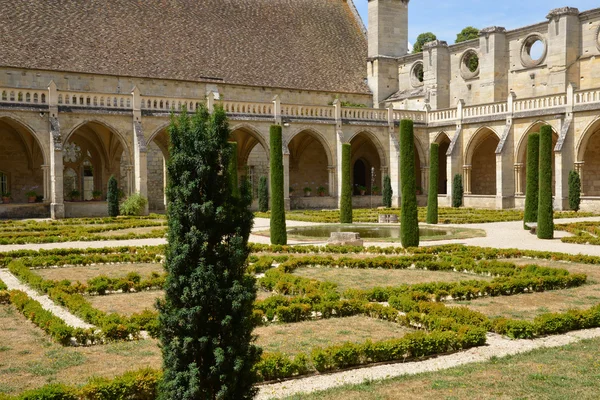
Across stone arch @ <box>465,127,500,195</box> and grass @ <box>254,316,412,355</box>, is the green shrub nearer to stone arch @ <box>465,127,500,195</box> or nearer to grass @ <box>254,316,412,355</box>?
stone arch @ <box>465,127,500,195</box>

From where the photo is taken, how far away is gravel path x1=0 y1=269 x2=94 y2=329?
9781mm

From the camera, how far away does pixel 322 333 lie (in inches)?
355

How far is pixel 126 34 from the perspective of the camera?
36.6 meters

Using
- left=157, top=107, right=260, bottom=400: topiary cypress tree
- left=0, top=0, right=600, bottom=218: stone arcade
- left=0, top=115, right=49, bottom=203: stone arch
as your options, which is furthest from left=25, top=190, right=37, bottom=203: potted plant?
left=157, top=107, right=260, bottom=400: topiary cypress tree

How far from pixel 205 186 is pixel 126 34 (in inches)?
1324

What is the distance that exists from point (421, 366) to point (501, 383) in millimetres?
1073

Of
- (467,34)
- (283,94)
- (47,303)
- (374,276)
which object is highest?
(467,34)

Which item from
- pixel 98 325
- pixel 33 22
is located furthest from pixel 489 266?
pixel 33 22

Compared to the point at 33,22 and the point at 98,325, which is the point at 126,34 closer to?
the point at 33,22

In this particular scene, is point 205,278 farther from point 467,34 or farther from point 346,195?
point 467,34

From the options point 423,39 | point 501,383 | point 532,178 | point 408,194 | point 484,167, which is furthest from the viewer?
point 423,39

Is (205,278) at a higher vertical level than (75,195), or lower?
lower

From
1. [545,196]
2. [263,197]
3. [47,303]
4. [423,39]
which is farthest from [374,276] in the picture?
[423,39]

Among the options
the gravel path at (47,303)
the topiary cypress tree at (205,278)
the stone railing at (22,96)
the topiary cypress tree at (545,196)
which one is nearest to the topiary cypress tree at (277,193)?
the gravel path at (47,303)
